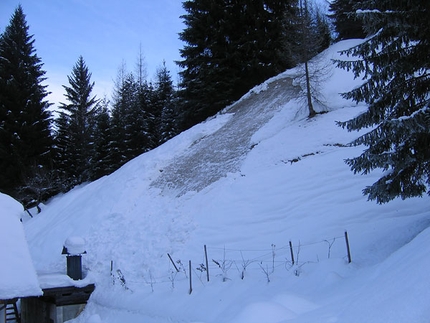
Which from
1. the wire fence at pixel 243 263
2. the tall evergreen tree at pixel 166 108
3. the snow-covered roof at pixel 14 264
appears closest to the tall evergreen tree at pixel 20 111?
the tall evergreen tree at pixel 166 108

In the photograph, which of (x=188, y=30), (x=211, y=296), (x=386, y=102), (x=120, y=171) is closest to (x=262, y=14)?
(x=188, y=30)

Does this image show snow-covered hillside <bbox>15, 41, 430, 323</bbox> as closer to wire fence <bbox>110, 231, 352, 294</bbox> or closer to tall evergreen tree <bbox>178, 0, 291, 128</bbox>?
wire fence <bbox>110, 231, 352, 294</bbox>

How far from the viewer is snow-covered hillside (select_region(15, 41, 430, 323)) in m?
5.45

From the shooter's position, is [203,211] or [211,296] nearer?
[211,296]

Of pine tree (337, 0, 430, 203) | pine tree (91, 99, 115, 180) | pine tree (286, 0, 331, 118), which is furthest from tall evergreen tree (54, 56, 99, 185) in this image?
pine tree (337, 0, 430, 203)

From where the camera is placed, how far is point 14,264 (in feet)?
26.1

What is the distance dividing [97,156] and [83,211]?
1476 cm

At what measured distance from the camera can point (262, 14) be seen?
25891 mm

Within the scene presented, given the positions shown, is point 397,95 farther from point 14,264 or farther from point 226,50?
point 226,50

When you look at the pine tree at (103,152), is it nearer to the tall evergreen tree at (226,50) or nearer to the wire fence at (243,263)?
the tall evergreen tree at (226,50)

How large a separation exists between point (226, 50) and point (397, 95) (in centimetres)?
1986

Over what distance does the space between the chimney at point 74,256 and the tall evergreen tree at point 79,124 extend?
19.2 metres

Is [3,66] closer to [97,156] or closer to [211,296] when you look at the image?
[97,156]

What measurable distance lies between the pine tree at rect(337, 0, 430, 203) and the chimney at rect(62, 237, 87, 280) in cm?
868
